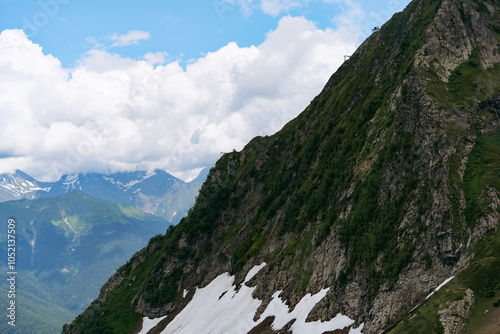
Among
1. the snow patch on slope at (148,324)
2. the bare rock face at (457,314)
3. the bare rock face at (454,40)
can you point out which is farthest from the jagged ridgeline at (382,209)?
the snow patch on slope at (148,324)

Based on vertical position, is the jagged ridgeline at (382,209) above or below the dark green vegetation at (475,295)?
above

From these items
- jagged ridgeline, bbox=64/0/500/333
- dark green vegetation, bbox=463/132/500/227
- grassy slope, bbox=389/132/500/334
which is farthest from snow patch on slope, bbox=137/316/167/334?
dark green vegetation, bbox=463/132/500/227

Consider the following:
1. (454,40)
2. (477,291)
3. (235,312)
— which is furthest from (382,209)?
(235,312)

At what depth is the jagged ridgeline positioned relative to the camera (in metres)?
37.1

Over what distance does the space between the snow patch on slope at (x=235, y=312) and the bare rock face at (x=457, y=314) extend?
1203cm

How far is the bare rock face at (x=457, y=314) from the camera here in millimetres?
28984

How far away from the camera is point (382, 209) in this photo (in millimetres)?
48656

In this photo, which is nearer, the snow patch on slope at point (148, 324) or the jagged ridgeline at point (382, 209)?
the jagged ridgeline at point (382, 209)

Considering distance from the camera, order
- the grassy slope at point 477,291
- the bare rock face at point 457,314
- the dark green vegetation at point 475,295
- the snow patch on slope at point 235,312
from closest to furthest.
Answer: the grassy slope at point 477,291 → the dark green vegetation at point 475,295 → the bare rock face at point 457,314 → the snow patch on slope at point 235,312

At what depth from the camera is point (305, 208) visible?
7512 cm

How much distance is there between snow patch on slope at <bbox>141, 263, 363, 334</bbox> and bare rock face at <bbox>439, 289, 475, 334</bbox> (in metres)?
12.0

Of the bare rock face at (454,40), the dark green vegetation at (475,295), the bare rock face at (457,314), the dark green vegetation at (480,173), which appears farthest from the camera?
the bare rock face at (454,40)

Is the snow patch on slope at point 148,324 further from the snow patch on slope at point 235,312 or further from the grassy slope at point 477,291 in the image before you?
the grassy slope at point 477,291

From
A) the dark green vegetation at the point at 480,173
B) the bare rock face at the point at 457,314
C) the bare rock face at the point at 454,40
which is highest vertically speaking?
the bare rock face at the point at 454,40
